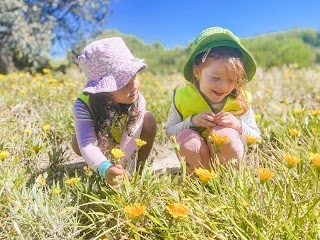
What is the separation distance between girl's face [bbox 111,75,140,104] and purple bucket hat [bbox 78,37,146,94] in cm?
7

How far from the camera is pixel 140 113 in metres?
2.42

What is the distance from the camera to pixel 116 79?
6.84ft

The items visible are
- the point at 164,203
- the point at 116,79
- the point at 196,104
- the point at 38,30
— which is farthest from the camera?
the point at 38,30

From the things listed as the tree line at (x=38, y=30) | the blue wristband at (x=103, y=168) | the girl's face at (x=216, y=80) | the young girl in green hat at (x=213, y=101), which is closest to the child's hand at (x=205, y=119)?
the young girl in green hat at (x=213, y=101)

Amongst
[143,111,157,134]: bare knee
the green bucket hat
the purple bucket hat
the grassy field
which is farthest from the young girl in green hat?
the purple bucket hat

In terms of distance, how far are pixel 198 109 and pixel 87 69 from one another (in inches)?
28.4

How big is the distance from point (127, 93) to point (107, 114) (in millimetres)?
195

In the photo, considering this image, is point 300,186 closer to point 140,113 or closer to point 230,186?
point 230,186

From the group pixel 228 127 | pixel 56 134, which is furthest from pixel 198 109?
pixel 56 134

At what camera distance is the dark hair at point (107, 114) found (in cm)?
221

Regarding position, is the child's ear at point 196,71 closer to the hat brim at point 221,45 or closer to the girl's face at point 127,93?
the hat brim at point 221,45

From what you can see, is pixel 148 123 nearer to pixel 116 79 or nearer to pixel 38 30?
pixel 116 79

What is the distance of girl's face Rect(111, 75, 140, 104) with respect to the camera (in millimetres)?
2137

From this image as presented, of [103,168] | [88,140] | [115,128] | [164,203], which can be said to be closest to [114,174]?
[103,168]
